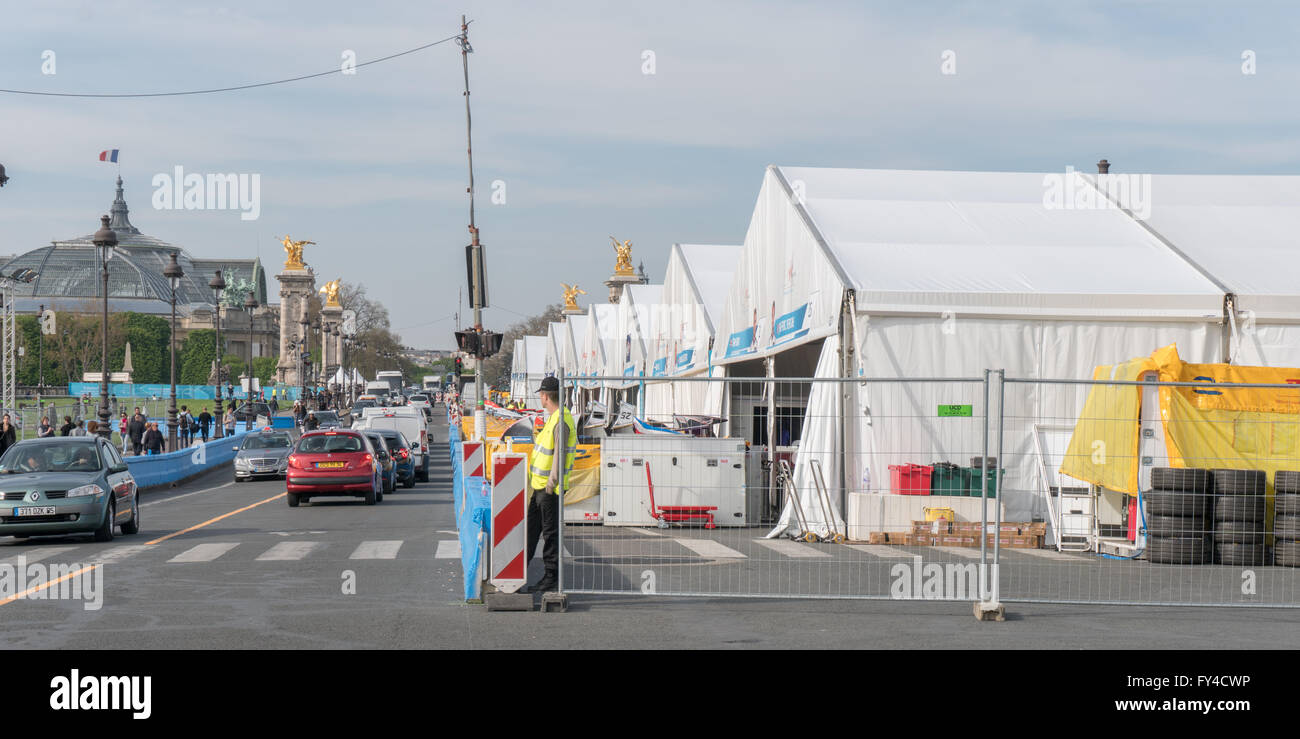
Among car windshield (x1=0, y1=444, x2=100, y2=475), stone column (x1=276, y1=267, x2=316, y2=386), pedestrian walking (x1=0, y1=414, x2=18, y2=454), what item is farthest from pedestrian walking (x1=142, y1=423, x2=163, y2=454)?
stone column (x1=276, y1=267, x2=316, y2=386)

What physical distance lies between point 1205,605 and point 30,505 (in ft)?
45.9

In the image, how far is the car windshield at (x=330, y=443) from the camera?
89.8 feet

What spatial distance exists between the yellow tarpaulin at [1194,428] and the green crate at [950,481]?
49.3 inches

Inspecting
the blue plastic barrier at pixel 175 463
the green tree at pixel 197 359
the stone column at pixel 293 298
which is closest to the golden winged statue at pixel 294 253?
the stone column at pixel 293 298

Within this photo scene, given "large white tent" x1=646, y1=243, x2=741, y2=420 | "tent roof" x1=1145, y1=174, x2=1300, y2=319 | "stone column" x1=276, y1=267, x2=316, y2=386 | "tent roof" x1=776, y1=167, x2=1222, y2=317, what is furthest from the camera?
"stone column" x1=276, y1=267, x2=316, y2=386

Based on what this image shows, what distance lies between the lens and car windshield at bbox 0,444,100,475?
18.6 m

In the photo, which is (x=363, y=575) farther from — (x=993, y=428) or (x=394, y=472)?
(x=394, y=472)

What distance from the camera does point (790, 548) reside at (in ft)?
53.7

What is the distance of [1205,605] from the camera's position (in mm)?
11156

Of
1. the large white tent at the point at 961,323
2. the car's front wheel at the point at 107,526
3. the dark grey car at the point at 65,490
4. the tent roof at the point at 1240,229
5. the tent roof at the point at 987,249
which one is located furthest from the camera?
the tent roof at the point at 1240,229

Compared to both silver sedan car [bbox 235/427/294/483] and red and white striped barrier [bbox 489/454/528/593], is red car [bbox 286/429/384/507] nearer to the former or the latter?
silver sedan car [bbox 235/427/294/483]

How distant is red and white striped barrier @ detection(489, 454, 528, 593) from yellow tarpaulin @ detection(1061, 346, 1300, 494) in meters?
8.17

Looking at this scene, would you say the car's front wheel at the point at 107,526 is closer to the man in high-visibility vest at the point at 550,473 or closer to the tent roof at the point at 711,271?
the man in high-visibility vest at the point at 550,473

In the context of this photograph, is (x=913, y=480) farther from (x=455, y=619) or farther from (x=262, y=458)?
(x=262, y=458)
